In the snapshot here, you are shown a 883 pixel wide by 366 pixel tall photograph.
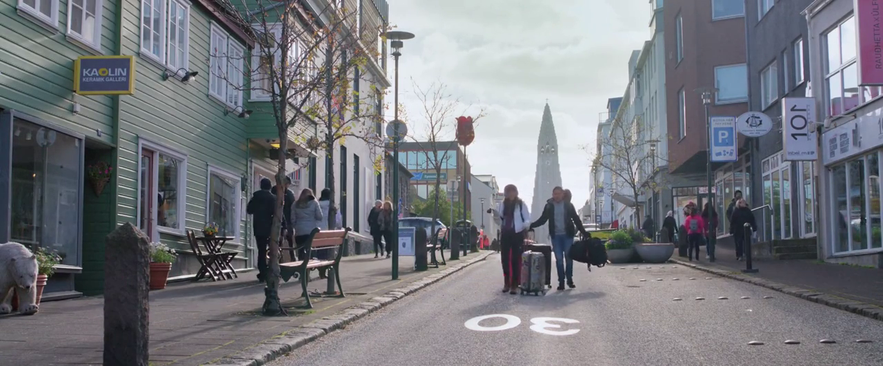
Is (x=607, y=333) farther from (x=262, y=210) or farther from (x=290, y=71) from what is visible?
(x=262, y=210)

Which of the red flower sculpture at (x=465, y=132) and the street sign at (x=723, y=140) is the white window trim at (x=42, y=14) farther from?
the street sign at (x=723, y=140)

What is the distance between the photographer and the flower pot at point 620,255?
2559 cm

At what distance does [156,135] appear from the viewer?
16438mm

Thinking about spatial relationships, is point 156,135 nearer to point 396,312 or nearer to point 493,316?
point 396,312

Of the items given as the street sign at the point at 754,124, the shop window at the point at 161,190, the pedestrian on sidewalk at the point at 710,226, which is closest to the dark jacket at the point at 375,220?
the pedestrian on sidewalk at the point at 710,226

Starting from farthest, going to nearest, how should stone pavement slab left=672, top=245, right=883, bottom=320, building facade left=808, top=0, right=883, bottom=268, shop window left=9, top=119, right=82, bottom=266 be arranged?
building facade left=808, top=0, right=883, bottom=268 < shop window left=9, top=119, right=82, bottom=266 < stone pavement slab left=672, top=245, right=883, bottom=320

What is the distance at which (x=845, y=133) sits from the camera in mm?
21781

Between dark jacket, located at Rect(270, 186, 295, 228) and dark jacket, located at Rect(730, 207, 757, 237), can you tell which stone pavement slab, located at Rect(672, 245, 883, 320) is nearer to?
dark jacket, located at Rect(730, 207, 757, 237)

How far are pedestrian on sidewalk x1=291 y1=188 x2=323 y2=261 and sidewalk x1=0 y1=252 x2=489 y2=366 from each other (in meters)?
0.96

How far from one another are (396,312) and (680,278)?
834cm

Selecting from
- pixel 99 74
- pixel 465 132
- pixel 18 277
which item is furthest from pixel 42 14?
pixel 465 132

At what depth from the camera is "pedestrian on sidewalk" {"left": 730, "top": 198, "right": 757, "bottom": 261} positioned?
24172 millimetres

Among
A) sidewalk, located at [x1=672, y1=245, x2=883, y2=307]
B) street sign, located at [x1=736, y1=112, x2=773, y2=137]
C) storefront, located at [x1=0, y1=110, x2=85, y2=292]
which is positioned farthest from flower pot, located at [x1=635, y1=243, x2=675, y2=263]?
storefront, located at [x1=0, y1=110, x2=85, y2=292]

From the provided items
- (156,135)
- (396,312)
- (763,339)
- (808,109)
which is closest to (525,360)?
(763,339)
